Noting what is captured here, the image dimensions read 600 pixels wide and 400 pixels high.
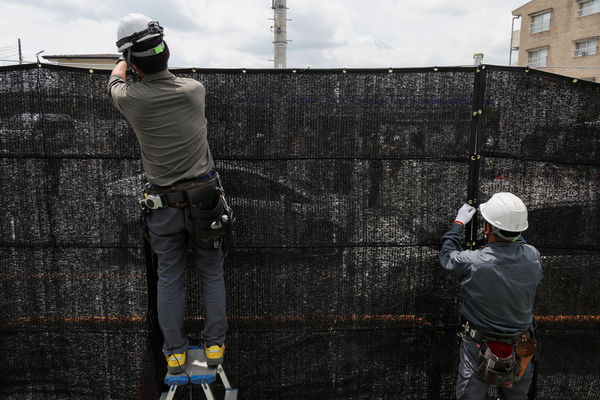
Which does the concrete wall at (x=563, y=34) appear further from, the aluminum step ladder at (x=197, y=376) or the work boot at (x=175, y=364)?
the work boot at (x=175, y=364)

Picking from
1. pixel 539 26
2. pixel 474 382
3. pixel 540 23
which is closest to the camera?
pixel 474 382

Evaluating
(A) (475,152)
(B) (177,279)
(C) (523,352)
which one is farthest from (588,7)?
(B) (177,279)

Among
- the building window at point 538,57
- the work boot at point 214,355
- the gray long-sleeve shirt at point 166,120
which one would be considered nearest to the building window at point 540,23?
the building window at point 538,57

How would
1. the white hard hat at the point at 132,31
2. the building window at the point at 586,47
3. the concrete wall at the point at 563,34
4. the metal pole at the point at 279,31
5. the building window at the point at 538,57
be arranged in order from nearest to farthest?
the white hard hat at the point at 132,31 → the metal pole at the point at 279,31 → the concrete wall at the point at 563,34 → the building window at the point at 586,47 → the building window at the point at 538,57

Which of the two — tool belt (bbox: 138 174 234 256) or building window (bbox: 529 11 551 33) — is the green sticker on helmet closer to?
tool belt (bbox: 138 174 234 256)

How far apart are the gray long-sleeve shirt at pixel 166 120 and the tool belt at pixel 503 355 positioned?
7.45 ft

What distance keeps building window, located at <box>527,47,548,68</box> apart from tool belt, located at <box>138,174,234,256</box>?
4477cm

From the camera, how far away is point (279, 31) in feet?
68.2

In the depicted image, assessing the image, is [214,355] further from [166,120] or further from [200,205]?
[166,120]

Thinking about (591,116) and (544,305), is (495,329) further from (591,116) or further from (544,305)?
(591,116)

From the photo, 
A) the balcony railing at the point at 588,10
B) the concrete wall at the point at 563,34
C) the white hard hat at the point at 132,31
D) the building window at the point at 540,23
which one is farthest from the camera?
the building window at the point at 540,23

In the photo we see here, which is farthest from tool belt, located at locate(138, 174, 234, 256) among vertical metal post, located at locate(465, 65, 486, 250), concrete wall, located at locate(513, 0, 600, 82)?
concrete wall, located at locate(513, 0, 600, 82)

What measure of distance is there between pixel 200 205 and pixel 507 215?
2.00m

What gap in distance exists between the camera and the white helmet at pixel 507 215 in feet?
7.98
